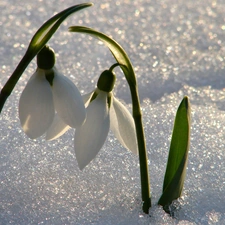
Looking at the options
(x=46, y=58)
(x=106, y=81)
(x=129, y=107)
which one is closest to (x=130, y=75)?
(x=106, y=81)

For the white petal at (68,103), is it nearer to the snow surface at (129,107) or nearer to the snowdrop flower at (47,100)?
the snowdrop flower at (47,100)

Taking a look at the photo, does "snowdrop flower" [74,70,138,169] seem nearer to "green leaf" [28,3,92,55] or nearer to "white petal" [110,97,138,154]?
"white petal" [110,97,138,154]

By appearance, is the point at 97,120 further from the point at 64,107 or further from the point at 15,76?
the point at 15,76

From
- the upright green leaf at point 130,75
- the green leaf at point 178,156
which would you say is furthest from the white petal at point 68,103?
the green leaf at point 178,156

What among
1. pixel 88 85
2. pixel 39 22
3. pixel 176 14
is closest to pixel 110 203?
pixel 88 85

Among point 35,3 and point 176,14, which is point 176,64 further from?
point 35,3
